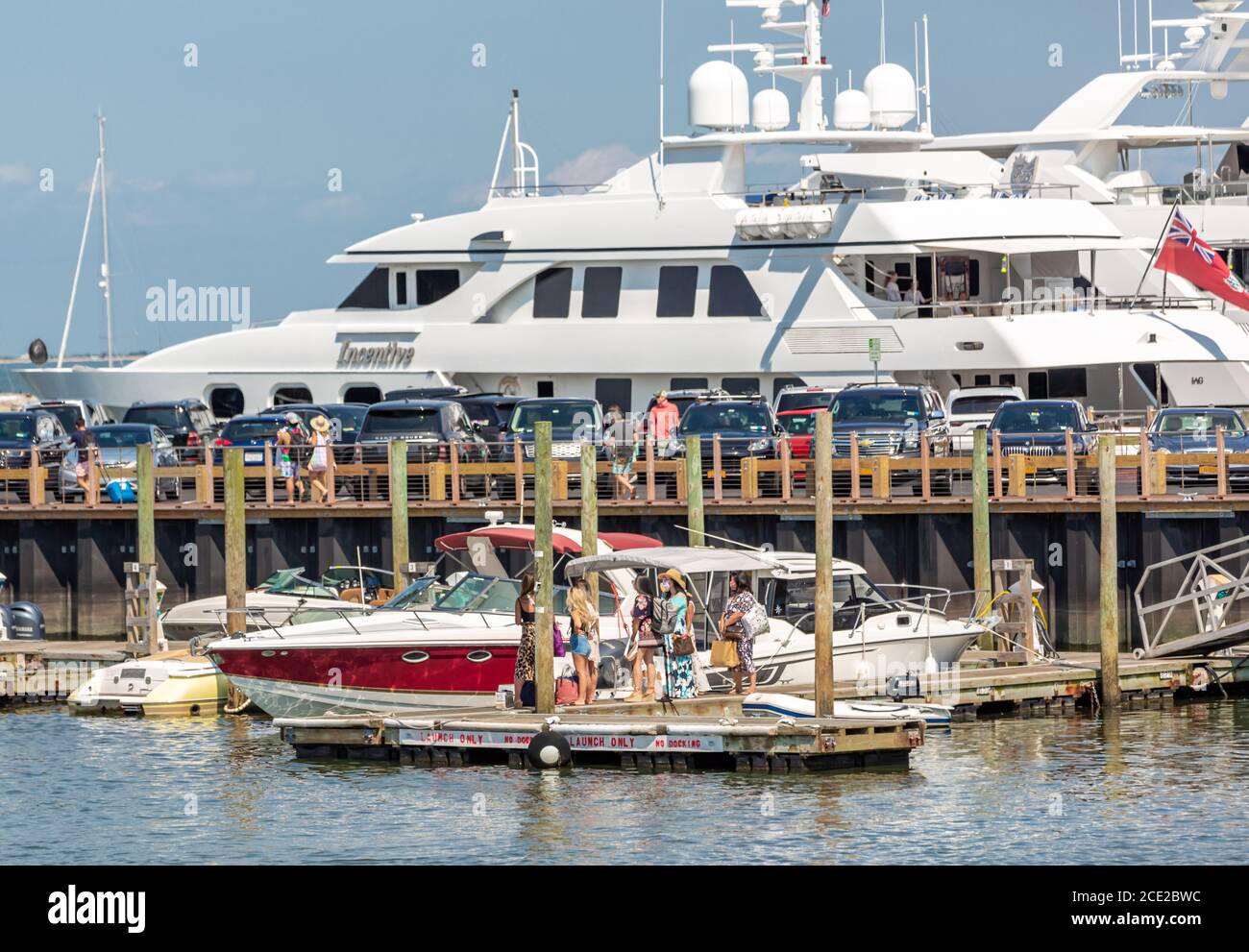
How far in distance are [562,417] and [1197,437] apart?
11071mm

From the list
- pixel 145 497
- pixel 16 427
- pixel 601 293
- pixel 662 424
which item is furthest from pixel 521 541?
pixel 601 293

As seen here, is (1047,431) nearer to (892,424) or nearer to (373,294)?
(892,424)

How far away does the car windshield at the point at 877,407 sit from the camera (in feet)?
119

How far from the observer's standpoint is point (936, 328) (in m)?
43.5

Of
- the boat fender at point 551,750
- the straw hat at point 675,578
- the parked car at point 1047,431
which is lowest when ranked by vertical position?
the boat fender at point 551,750

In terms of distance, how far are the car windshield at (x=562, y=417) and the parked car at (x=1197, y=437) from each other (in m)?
9.67

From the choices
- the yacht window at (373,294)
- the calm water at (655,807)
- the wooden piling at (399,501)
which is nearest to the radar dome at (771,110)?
the yacht window at (373,294)

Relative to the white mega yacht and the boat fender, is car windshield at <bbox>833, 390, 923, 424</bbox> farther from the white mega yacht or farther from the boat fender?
the boat fender

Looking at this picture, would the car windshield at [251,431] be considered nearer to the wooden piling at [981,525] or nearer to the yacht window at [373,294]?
the yacht window at [373,294]

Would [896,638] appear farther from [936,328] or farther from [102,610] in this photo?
[936,328]

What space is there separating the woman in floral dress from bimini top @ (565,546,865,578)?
695mm

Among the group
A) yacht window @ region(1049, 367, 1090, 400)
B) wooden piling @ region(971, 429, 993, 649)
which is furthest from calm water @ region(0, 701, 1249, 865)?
yacht window @ region(1049, 367, 1090, 400)
